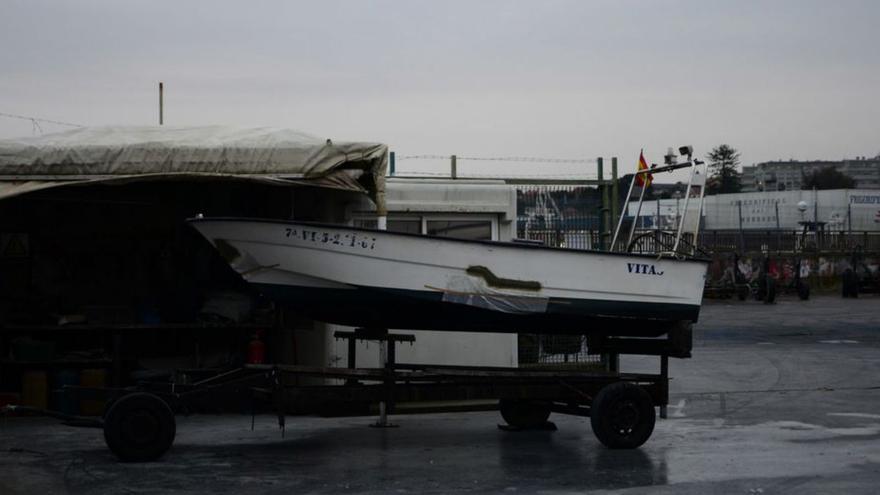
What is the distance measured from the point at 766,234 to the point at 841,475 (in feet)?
134

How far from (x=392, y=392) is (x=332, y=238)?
159 cm

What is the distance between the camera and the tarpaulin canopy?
13.4 metres

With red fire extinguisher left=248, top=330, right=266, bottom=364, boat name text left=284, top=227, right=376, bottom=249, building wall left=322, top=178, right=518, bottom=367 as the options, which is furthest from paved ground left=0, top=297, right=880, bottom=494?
boat name text left=284, top=227, right=376, bottom=249

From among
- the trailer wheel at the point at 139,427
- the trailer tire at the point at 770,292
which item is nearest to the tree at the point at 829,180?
the trailer tire at the point at 770,292

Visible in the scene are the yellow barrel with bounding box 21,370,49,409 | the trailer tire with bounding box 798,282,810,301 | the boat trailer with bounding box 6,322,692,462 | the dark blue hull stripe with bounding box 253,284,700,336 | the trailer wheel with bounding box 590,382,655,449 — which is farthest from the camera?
the trailer tire with bounding box 798,282,810,301

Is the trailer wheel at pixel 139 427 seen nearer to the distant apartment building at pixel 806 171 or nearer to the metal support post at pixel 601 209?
the metal support post at pixel 601 209

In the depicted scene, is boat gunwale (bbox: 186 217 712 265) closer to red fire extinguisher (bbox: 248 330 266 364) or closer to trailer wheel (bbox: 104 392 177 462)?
trailer wheel (bbox: 104 392 177 462)

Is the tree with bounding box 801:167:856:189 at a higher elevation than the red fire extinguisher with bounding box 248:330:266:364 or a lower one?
higher

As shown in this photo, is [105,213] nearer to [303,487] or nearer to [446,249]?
[446,249]

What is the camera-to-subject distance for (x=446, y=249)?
11719mm

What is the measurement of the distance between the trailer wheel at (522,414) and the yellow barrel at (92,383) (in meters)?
4.99

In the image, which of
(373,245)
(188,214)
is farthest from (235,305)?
(373,245)

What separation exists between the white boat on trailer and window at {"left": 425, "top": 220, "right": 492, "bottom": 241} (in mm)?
3728

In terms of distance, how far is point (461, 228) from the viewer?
15820 mm
